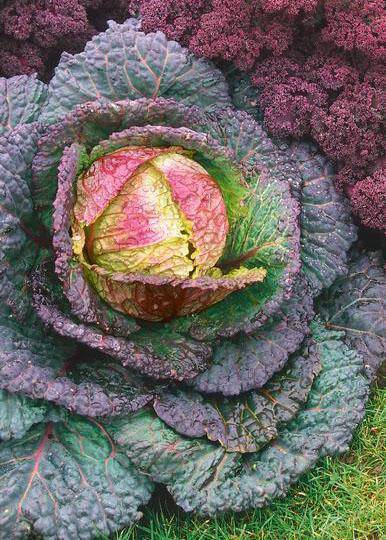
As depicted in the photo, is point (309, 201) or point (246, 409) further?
point (309, 201)

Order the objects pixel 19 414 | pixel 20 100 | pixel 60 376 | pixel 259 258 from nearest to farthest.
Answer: pixel 19 414 < pixel 60 376 < pixel 259 258 < pixel 20 100

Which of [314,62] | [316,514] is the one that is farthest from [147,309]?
[314,62]

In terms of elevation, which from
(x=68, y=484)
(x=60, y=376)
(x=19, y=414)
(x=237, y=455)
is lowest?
(x=68, y=484)

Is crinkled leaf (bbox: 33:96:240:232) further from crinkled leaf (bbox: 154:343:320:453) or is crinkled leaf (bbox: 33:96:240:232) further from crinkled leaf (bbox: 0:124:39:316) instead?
crinkled leaf (bbox: 154:343:320:453)

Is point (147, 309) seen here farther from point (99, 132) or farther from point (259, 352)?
point (99, 132)

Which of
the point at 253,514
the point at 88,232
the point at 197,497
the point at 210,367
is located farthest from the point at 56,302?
the point at 253,514

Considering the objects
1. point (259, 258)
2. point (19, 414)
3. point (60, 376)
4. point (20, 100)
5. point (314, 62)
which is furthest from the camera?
point (314, 62)

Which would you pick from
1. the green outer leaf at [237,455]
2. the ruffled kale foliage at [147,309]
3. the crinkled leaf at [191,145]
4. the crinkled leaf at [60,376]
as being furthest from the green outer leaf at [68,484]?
the crinkled leaf at [191,145]

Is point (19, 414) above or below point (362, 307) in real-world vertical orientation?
below
